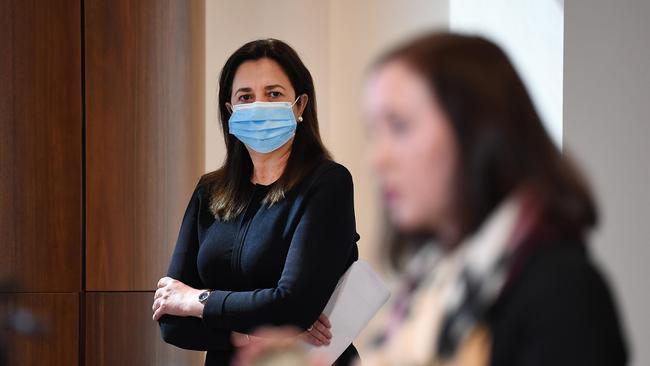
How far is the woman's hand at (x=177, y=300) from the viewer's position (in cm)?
215

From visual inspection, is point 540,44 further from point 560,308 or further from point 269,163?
point 560,308

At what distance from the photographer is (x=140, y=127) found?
358 cm

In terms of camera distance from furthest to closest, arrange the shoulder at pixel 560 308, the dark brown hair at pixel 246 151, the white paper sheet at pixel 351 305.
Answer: the dark brown hair at pixel 246 151 → the white paper sheet at pixel 351 305 → the shoulder at pixel 560 308

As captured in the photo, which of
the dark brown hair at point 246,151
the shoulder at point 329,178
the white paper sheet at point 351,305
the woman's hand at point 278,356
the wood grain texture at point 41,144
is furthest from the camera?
the wood grain texture at point 41,144

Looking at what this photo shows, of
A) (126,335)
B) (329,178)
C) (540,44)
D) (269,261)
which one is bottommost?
(126,335)

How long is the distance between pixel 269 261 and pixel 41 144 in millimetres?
1685

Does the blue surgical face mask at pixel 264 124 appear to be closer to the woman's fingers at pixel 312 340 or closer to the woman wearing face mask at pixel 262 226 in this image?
the woman wearing face mask at pixel 262 226

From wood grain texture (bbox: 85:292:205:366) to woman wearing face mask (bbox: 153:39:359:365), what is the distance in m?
1.32

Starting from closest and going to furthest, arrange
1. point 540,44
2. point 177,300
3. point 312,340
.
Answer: point 312,340 < point 177,300 < point 540,44

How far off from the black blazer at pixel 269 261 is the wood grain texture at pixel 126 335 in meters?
1.34

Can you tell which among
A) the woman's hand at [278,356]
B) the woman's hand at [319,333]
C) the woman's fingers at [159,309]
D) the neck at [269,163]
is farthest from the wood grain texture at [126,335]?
the woman's hand at [278,356]

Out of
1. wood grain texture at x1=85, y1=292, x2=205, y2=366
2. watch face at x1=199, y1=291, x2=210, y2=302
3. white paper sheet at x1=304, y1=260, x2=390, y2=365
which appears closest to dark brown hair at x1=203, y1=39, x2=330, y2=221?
watch face at x1=199, y1=291, x2=210, y2=302

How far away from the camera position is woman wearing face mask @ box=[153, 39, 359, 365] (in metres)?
2.04

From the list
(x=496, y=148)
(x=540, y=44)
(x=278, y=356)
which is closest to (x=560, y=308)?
(x=496, y=148)
